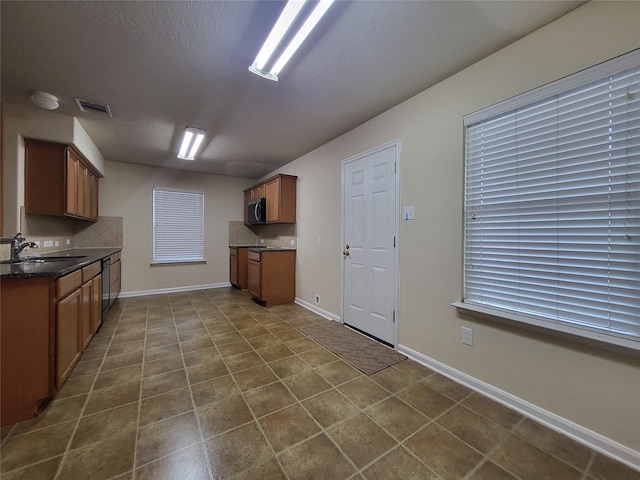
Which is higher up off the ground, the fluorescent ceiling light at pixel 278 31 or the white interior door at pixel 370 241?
the fluorescent ceiling light at pixel 278 31

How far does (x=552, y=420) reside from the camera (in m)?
1.59

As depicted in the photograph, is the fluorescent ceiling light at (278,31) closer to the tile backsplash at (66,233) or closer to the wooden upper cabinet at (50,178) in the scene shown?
the wooden upper cabinet at (50,178)

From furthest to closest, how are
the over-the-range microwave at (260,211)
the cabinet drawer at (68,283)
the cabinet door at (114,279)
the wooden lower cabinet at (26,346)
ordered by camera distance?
the over-the-range microwave at (260,211)
the cabinet door at (114,279)
the cabinet drawer at (68,283)
the wooden lower cabinet at (26,346)

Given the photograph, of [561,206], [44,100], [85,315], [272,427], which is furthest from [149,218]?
[561,206]

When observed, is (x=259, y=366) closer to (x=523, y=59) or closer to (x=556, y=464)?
Result: (x=556, y=464)

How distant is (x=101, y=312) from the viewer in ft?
10.2

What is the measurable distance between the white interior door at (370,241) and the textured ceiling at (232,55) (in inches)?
23.2

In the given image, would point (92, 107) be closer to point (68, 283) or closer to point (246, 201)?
point (68, 283)

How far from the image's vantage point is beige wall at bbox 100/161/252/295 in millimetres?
4664

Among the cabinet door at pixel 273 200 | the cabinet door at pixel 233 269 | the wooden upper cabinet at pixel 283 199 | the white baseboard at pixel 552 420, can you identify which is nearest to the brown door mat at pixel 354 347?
the white baseboard at pixel 552 420

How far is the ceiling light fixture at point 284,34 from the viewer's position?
142cm

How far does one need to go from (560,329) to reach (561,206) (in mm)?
761

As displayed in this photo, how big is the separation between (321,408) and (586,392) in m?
1.60

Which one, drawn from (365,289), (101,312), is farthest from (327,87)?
(101,312)
